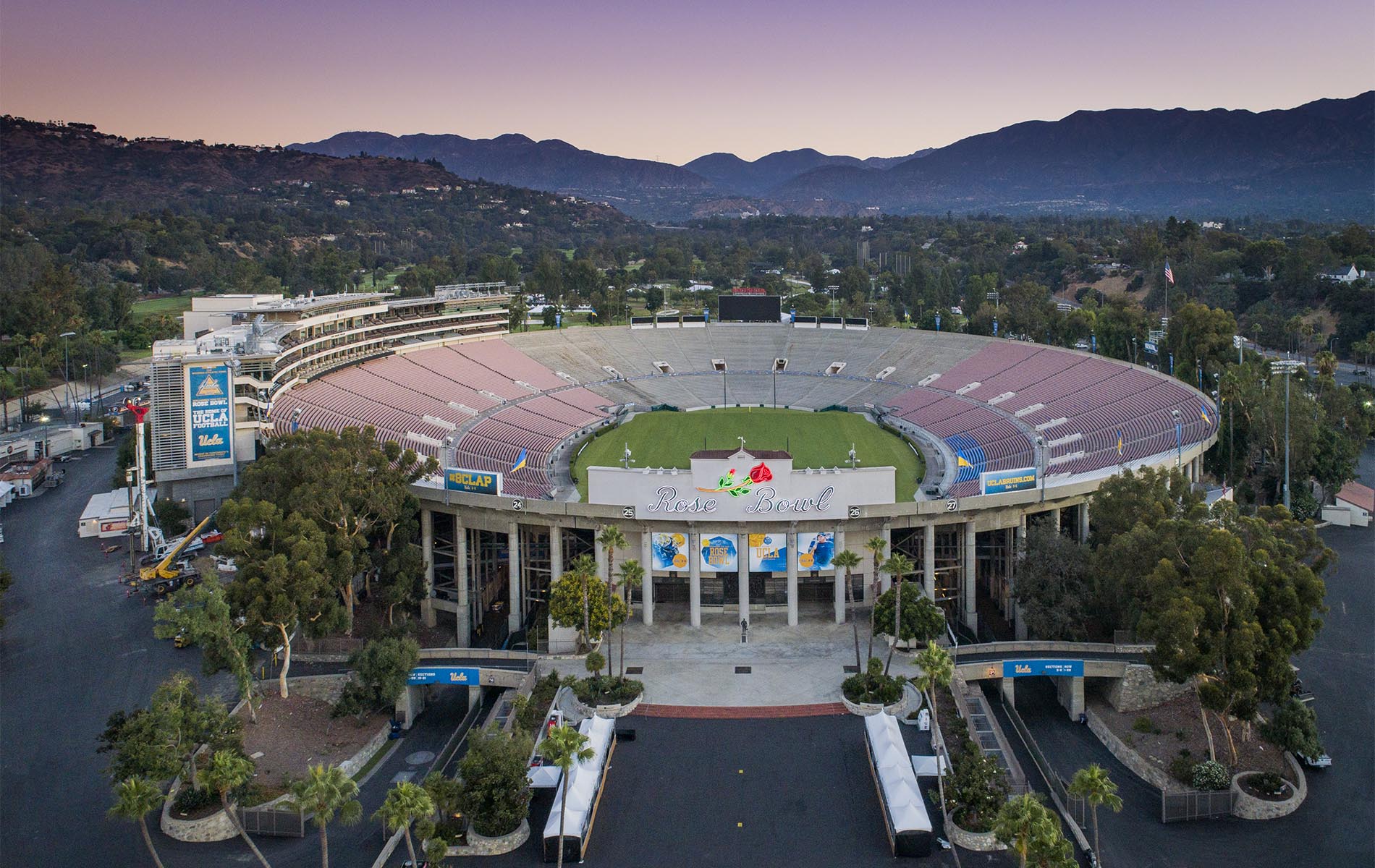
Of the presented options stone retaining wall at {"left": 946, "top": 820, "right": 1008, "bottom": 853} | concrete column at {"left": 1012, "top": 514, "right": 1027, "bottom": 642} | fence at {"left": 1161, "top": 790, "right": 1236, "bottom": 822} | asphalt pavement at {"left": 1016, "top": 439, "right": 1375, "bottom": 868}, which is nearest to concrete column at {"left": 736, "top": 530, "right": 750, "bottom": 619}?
asphalt pavement at {"left": 1016, "top": 439, "right": 1375, "bottom": 868}

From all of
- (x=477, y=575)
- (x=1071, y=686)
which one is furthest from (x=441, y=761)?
(x=1071, y=686)

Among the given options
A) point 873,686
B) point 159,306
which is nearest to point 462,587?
point 873,686

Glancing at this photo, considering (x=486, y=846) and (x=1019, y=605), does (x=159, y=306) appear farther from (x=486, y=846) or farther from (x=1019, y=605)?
(x=486, y=846)

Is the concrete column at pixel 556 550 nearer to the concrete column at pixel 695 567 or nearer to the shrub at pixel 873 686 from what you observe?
the concrete column at pixel 695 567

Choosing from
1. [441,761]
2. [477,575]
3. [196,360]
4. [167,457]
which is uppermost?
[196,360]

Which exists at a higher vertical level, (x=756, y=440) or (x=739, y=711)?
(x=756, y=440)

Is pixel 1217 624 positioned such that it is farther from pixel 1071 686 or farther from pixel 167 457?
pixel 167 457
